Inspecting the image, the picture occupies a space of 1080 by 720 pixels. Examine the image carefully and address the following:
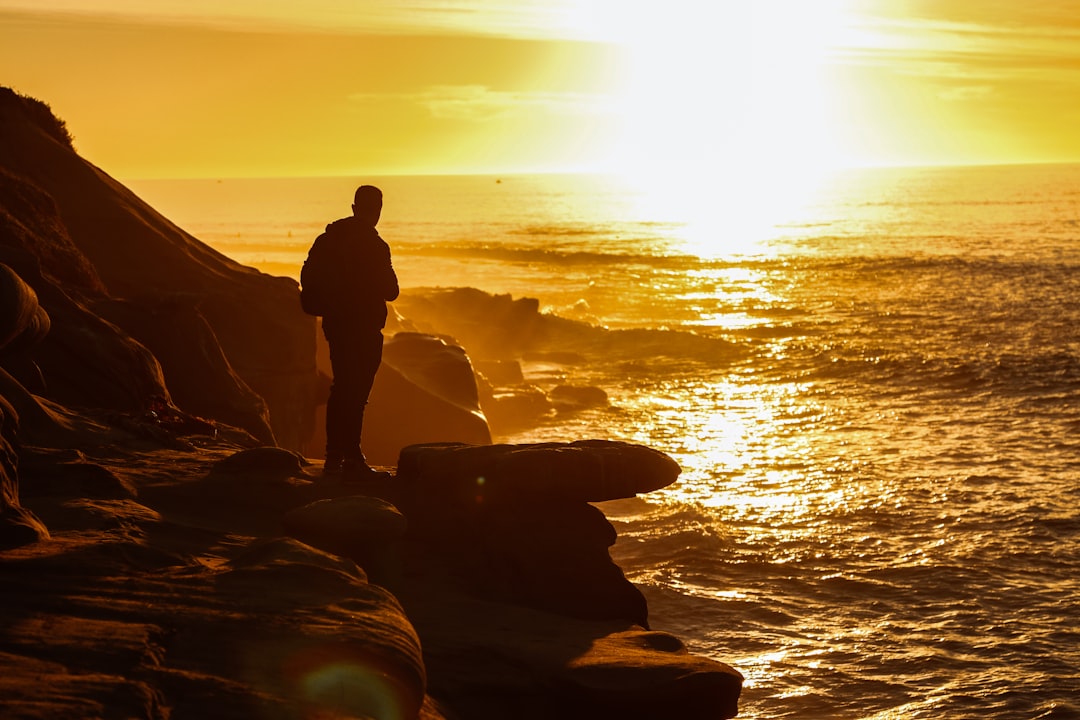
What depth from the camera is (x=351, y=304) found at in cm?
987

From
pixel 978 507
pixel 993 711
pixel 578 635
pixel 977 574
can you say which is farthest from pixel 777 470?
pixel 578 635

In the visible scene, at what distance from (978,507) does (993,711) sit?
21.7ft

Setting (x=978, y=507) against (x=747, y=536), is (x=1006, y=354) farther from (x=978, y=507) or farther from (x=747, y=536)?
(x=747, y=536)

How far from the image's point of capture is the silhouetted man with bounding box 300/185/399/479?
9.77 metres

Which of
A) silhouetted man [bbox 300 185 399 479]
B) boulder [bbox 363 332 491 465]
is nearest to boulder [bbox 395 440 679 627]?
silhouetted man [bbox 300 185 399 479]

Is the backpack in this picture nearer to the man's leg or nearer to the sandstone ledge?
the man's leg

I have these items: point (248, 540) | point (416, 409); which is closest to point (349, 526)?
point (248, 540)

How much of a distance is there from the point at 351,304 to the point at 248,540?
2.50m

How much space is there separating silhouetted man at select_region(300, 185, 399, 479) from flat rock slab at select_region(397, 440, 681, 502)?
57 cm

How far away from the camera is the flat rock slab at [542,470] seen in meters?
9.82

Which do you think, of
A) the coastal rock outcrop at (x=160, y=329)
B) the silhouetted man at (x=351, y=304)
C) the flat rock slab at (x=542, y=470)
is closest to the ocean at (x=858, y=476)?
the flat rock slab at (x=542, y=470)

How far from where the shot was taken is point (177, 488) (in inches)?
360

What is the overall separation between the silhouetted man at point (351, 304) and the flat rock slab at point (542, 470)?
0.57m

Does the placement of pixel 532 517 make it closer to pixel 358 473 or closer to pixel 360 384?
pixel 358 473
